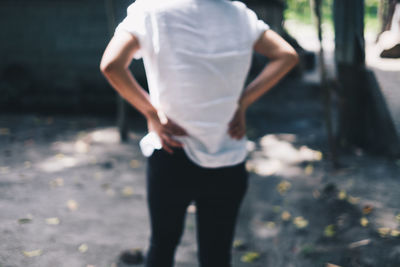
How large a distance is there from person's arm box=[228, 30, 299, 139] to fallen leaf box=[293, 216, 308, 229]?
2.06 m

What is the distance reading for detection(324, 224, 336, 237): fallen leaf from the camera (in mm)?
3357

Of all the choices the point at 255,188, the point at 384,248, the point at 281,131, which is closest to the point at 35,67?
the point at 281,131

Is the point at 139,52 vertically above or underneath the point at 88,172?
above

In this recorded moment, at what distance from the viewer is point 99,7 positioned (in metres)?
6.89

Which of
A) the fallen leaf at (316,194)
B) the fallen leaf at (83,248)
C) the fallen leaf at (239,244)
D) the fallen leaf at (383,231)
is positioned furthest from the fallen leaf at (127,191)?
the fallen leaf at (383,231)

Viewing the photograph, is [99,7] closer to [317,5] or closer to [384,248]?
[317,5]

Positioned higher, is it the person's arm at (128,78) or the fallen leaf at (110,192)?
the person's arm at (128,78)

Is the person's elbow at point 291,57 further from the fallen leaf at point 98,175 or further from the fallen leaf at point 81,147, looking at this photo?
the fallen leaf at point 81,147

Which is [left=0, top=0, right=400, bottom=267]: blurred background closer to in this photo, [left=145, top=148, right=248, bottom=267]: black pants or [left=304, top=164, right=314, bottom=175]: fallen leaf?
[left=304, top=164, right=314, bottom=175]: fallen leaf

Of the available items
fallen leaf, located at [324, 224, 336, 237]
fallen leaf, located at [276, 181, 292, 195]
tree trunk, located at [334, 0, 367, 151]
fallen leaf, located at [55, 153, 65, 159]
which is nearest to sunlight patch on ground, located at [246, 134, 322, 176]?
fallen leaf, located at [276, 181, 292, 195]

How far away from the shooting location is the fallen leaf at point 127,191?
13.5ft

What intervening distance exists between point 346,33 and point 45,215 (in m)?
3.69

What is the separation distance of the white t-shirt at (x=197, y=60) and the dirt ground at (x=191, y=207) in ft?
5.29

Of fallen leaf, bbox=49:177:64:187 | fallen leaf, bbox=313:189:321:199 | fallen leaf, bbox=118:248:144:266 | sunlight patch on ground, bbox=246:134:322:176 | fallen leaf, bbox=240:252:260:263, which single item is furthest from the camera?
sunlight patch on ground, bbox=246:134:322:176
